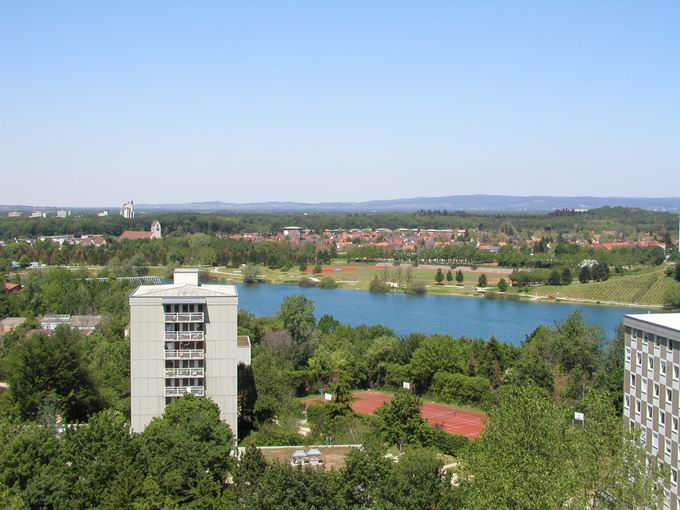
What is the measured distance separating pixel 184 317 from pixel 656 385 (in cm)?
485

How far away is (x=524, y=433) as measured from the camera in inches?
239

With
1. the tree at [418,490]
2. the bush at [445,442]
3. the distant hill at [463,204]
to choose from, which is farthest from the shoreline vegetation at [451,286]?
the distant hill at [463,204]

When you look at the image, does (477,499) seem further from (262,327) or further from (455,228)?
(455,228)

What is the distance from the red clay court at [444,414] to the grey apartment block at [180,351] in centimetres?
261

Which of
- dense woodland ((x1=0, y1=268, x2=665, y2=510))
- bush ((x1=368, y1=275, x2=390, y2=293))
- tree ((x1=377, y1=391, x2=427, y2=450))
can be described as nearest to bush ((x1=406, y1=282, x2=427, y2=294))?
bush ((x1=368, y1=275, x2=390, y2=293))

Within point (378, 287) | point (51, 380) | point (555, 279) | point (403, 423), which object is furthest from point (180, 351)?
point (555, 279)

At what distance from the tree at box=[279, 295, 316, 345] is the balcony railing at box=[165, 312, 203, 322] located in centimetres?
603

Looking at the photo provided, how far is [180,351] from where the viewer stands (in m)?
9.27

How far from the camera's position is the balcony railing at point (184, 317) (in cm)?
927

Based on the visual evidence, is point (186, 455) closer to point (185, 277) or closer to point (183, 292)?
point (183, 292)

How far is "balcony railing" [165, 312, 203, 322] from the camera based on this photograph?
9273mm

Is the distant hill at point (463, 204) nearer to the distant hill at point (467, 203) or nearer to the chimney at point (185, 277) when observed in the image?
the distant hill at point (467, 203)

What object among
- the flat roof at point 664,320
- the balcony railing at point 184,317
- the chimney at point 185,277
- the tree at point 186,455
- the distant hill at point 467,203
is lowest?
the distant hill at point 467,203

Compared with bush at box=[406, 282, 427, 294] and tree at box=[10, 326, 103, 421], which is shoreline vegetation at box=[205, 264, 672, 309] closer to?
bush at box=[406, 282, 427, 294]
